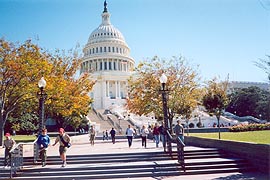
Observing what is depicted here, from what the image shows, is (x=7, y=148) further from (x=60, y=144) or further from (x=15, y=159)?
(x=60, y=144)

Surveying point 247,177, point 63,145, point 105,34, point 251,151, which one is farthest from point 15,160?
point 105,34

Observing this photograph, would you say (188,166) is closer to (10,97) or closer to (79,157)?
(79,157)

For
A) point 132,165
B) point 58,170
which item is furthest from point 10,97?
point 132,165

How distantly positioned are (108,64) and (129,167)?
323ft

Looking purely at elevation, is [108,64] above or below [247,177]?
above

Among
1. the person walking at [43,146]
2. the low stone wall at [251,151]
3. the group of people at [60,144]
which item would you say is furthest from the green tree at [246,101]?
the person walking at [43,146]

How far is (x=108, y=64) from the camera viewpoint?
364 ft

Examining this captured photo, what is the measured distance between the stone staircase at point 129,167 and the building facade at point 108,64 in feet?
280

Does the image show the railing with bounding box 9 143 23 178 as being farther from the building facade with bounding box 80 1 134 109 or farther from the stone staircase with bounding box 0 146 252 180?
the building facade with bounding box 80 1 134 109

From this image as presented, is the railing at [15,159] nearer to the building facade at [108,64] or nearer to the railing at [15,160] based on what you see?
the railing at [15,160]

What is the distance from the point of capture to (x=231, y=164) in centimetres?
1391

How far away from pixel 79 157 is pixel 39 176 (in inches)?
119

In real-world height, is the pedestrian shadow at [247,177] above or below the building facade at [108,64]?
below

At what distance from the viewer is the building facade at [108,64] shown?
10331 centimetres
